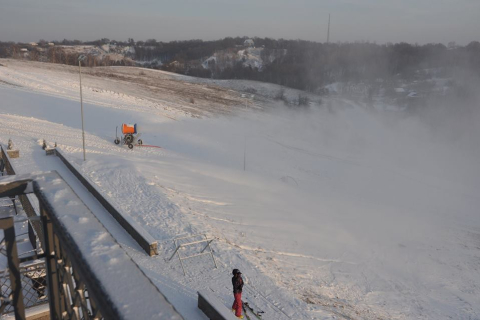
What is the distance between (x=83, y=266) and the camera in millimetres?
1633

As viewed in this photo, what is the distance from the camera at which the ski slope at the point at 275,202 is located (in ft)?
36.2

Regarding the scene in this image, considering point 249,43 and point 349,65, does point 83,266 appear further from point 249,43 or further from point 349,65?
point 249,43

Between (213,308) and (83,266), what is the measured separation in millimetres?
6297

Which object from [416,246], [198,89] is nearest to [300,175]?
[416,246]

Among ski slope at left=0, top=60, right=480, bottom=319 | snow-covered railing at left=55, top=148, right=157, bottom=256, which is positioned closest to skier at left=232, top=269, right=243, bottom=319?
ski slope at left=0, top=60, right=480, bottom=319

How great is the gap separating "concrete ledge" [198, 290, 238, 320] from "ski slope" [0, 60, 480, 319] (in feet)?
→ 1.19

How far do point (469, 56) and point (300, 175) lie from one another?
A: 310ft

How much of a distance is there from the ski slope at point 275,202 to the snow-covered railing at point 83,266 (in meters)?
6.28

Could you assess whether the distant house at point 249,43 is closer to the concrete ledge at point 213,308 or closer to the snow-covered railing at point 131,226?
the snow-covered railing at point 131,226

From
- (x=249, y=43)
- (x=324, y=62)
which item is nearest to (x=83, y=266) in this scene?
(x=324, y=62)

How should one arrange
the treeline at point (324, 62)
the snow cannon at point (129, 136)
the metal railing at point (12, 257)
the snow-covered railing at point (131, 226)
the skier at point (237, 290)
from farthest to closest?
1. the treeline at point (324, 62)
2. the snow cannon at point (129, 136)
3. the snow-covered railing at point (131, 226)
4. the skier at point (237, 290)
5. the metal railing at point (12, 257)

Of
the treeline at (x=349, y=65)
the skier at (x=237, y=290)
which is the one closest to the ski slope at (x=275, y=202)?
the skier at (x=237, y=290)

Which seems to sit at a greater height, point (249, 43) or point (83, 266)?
point (249, 43)

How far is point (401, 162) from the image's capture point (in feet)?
135
